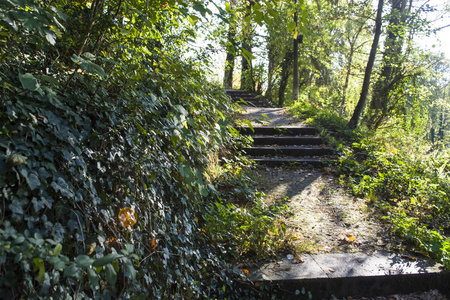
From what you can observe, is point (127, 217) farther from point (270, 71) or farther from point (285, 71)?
point (270, 71)

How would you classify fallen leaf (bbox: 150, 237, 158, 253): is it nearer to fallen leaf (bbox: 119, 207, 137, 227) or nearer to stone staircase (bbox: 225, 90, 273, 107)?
fallen leaf (bbox: 119, 207, 137, 227)

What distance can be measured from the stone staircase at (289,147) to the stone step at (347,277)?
3.58 meters

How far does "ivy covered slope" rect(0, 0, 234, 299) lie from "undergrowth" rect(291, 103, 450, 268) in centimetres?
246

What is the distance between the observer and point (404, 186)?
16.9ft

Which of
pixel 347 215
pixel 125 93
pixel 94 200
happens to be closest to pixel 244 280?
pixel 94 200

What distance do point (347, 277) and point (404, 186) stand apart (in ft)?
9.84

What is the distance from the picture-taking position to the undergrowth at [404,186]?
3.54 meters

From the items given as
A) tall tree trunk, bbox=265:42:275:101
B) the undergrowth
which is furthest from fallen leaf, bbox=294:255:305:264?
tall tree trunk, bbox=265:42:275:101

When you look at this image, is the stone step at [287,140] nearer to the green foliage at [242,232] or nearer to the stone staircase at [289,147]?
the stone staircase at [289,147]

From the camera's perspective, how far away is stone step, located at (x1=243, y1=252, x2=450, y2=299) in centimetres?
278

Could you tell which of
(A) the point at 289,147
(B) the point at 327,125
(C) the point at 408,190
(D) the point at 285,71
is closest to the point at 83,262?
(C) the point at 408,190

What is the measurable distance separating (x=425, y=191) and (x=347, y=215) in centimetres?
144

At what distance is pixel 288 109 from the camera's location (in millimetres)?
10586

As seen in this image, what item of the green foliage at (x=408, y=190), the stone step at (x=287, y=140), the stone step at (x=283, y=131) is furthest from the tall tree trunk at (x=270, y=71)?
the green foliage at (x=408, y=190)
